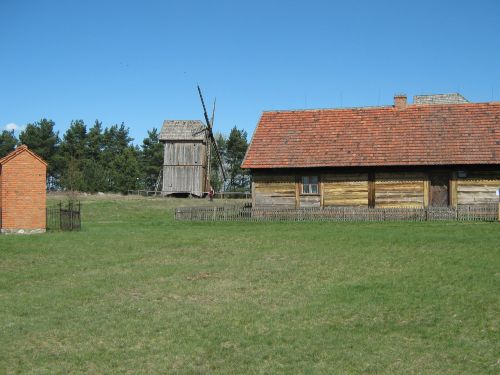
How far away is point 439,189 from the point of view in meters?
31.1

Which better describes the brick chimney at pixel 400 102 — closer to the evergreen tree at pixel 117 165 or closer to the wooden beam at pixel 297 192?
the wooden beam at pixel 297 192

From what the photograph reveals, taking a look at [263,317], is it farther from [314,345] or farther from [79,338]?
[79,338]

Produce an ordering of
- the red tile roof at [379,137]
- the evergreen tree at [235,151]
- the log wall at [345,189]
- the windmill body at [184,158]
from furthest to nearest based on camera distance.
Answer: the evergreen tree at [235,151] → the windmill body at [184,158] → the log wall at [345,189] → the red tile roof at [379,137]

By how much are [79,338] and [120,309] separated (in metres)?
1.85

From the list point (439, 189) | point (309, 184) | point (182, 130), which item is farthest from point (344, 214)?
point (182, 130)

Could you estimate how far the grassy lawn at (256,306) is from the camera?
9.20m

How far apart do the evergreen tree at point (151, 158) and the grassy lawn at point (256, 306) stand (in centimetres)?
6454

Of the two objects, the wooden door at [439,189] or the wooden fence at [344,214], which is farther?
the wooden door at [439,189]

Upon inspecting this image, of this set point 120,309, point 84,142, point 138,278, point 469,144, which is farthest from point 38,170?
point 84,142

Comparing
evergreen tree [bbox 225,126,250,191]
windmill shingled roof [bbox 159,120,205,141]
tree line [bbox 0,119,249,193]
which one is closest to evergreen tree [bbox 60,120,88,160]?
tree line [bbox 0,119,249,193]

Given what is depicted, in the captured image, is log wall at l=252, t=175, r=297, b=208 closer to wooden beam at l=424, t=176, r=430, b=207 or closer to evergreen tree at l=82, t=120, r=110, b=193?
wooden beam at l=424, t=176, r=430, b=207


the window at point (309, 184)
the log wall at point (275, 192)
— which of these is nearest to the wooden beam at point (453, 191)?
the window at point (309, 184)

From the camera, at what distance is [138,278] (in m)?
15.3

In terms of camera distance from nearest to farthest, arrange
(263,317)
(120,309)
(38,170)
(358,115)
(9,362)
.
Result: (9,362) → (263,317) → (120,309) → (38,170) → (358,115)
